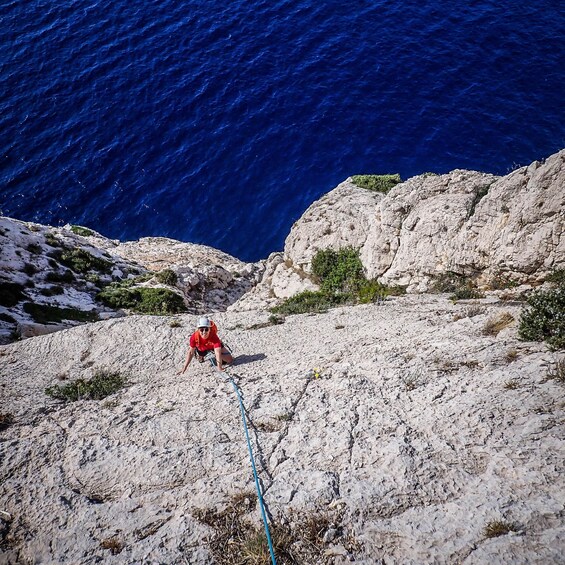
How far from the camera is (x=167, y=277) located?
102ft

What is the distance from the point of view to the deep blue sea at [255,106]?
4591 cm

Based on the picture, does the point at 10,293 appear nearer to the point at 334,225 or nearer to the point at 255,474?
the point at 334,225

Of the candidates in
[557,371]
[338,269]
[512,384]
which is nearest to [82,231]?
[338,269]

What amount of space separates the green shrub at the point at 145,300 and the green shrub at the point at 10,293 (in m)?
4.22

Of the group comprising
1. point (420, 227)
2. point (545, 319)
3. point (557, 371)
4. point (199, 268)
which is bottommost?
point (199, 268)

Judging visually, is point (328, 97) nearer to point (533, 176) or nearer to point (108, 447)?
point (533, 176)

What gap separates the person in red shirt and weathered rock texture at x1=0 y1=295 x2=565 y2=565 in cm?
53

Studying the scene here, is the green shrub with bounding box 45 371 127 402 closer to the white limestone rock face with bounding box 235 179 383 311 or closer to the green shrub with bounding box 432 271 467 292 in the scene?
the white limestone rock face with bounding box 235 179 383 311

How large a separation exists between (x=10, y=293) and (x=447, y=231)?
75.1ft

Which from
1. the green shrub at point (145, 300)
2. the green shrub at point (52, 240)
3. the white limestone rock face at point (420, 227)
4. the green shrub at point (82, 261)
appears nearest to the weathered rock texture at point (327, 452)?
the white limestone rock face at point (420, 227)

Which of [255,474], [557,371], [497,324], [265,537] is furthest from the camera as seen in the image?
[497,324]

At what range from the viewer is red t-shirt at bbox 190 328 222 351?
17416 millimetres

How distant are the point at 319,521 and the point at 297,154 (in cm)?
4303

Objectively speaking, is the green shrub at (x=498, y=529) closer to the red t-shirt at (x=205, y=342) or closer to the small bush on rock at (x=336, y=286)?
the red t-shirt at (x=205, y=342)
